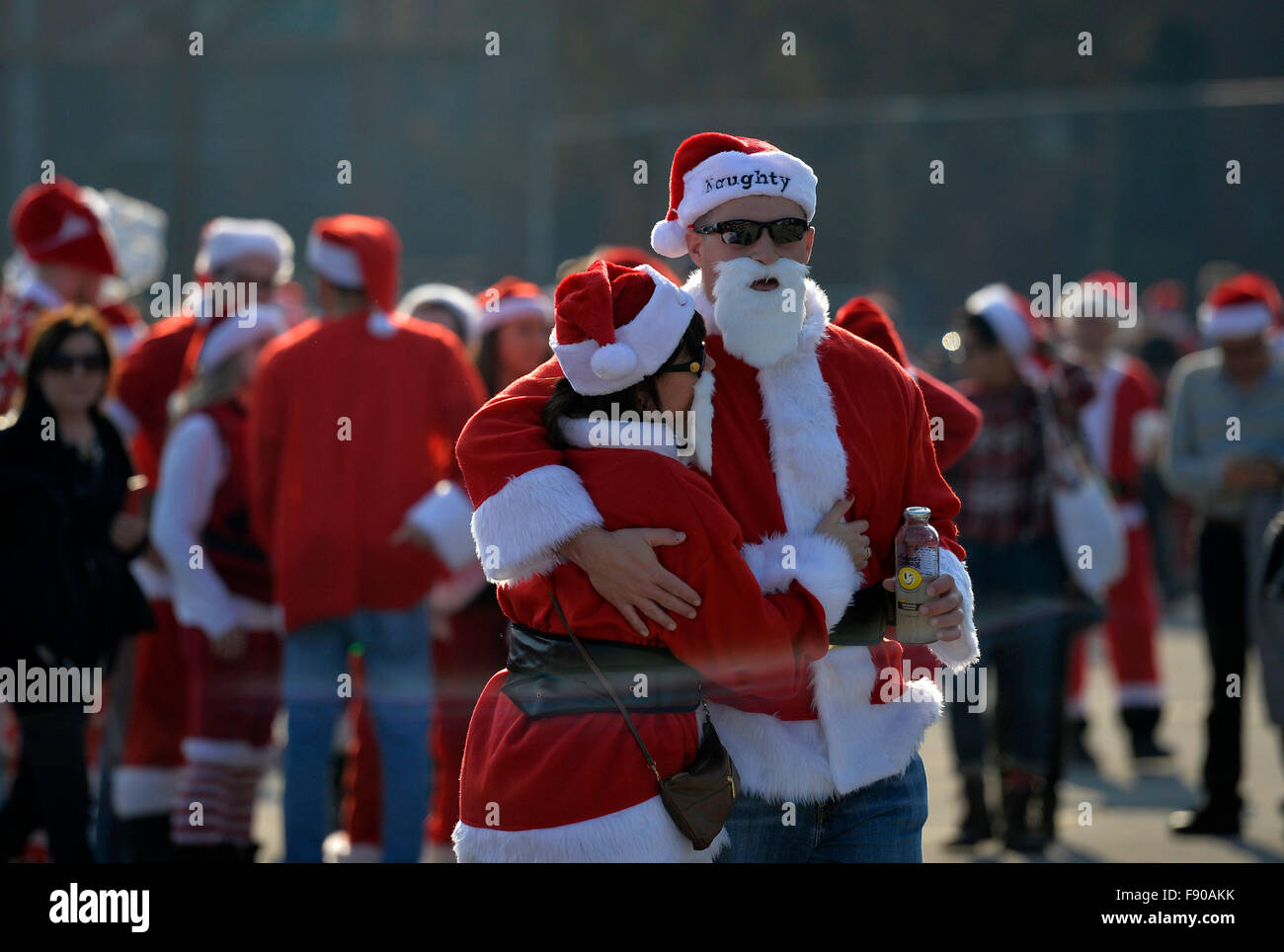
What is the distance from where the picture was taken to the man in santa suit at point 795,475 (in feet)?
10.3

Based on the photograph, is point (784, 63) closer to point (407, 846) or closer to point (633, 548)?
point (407, 846)

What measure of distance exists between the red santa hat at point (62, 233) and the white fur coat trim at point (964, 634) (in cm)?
435

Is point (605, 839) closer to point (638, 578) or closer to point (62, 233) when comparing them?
point (638, 578)

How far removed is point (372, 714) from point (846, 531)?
2.73 metres

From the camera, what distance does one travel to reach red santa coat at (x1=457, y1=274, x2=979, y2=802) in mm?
3066

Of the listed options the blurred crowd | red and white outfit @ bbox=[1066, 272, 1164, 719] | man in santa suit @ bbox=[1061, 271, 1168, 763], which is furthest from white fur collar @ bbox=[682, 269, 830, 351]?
red and white outfit @ bbox=[1066, 272, 1164, 719]

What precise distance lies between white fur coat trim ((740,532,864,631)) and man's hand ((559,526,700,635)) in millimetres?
180

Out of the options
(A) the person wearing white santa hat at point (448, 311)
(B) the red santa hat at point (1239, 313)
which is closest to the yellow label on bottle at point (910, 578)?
(A) the person wearing white santa hat at point (448, 311)

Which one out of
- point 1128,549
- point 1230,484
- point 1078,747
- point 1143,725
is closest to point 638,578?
point 1230,484

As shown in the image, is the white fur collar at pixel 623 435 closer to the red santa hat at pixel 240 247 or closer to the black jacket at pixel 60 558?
the black jacket at pixel 60 558

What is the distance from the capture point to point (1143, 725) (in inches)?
333
